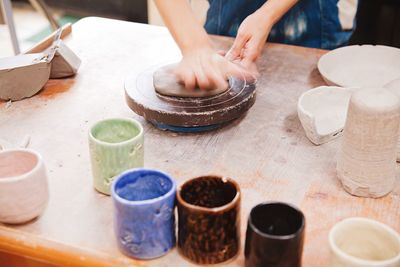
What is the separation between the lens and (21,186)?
98cm

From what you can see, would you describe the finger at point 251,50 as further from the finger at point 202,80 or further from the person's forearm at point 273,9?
the finger at point 202,80

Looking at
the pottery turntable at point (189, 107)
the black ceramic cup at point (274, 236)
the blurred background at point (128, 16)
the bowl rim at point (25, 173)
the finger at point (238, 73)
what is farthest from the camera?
the blurred background at point (128, 16)

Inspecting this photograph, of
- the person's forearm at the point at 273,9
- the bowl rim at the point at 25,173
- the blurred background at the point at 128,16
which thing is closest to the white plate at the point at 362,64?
the person's forearm at the point at 273,9

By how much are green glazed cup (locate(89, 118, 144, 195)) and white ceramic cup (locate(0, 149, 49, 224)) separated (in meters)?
0.11

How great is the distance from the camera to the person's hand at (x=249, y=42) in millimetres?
1525

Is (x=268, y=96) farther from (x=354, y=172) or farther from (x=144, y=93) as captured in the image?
(x=354, y=172)

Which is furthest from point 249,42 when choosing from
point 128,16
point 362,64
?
point 128,16

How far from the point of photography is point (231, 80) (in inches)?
55.6

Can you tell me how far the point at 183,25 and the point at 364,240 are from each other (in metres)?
0.82

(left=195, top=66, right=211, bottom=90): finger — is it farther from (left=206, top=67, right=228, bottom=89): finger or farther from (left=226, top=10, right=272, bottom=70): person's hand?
(left=226, top=10, right=272, bottom=70): person's hand

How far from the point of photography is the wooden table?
100cm

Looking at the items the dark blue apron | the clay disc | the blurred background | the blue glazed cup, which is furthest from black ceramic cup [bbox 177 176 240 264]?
the blurred background

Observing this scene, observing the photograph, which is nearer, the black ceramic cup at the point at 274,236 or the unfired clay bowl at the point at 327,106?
the black ceramic cup at the point at 274,236

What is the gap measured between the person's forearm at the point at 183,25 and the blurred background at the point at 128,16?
435mm
